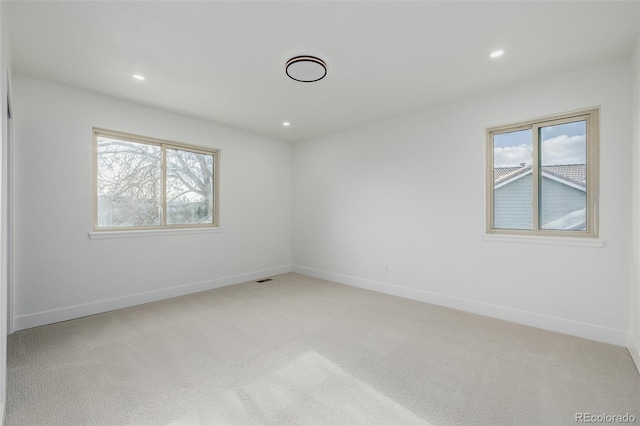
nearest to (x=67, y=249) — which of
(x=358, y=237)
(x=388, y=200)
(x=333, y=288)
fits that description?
(x=333, y=288)

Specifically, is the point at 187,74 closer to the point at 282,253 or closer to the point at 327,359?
the point at 327,359

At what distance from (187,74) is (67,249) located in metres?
2.37

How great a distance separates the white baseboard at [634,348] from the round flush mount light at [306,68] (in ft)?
11.5

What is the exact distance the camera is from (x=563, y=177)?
2938 millimetres

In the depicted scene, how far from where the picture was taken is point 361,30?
2.18 metres

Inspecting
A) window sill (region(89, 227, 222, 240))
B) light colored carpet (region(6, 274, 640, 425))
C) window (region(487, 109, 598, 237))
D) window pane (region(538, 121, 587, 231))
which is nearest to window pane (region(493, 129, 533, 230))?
window (region(487, 109, 598, 237))

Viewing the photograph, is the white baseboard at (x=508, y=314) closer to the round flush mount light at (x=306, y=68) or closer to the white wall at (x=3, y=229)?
the round flush mount light at (x=306, y=68)

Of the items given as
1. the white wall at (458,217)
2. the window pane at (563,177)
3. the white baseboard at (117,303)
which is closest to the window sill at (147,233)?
the white baseboard at (117,303)

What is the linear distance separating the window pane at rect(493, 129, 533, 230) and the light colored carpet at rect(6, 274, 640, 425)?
1180 millimetres

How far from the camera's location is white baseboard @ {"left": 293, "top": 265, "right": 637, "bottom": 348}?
2.61 meters

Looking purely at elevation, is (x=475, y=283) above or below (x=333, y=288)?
above

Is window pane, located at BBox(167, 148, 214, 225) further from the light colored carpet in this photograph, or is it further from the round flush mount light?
the round flush mount light

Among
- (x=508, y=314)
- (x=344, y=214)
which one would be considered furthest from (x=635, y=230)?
(x=344, y=214)

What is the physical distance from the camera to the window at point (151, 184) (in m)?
3.48
